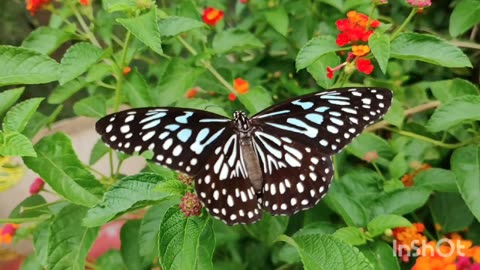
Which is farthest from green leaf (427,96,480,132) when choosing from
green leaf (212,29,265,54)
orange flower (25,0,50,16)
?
orange flower (25,0,50,16)

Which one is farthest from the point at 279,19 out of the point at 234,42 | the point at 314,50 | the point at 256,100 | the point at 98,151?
the point at 98,151

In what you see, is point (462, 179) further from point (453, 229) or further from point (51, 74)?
point (51, 74)

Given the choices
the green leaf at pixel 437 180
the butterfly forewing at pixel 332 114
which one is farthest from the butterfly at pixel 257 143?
the green leaf at pixel 437 180

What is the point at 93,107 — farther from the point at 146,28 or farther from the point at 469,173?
the point at 469,173

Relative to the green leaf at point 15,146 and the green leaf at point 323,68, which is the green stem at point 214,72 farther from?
the green leaf at point 15,146

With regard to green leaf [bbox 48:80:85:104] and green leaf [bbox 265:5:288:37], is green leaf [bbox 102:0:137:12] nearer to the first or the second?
green leaf [bbox 48:80:85:104]

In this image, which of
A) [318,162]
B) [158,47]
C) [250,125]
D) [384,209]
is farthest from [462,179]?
[158,47]

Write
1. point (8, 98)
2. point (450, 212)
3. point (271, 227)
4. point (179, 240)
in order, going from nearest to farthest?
1. point (179, 240)
2. point (8, 98)
3. point (271, 227)
4. point (450, 212)
